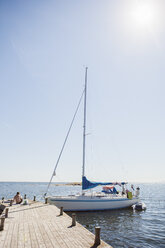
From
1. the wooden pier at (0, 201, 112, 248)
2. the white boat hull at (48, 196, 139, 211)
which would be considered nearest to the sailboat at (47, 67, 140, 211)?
the white boat hull at (48, 196, 139, 211)

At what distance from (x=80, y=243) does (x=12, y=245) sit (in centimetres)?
304

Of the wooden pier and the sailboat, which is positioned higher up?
the wooden pier

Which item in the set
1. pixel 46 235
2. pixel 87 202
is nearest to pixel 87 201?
pixel 87 202

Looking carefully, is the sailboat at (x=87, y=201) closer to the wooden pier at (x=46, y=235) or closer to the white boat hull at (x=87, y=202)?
the white boat hull at (x=87, y=202)

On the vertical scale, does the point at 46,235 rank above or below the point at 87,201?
above

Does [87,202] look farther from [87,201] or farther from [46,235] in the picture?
[46,235]

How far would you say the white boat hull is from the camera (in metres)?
20.6

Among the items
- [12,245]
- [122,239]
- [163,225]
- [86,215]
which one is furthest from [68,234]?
[163,225]

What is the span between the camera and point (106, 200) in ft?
74.2

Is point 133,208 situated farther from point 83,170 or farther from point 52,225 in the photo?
point 52,225

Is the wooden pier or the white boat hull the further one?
the white boat hull

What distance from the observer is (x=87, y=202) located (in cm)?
2144

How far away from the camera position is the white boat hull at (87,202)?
20578 mm

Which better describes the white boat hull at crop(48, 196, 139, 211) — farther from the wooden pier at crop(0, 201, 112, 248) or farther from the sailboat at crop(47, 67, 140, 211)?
the wooden pier at crop(0, 201, 112, 248)
